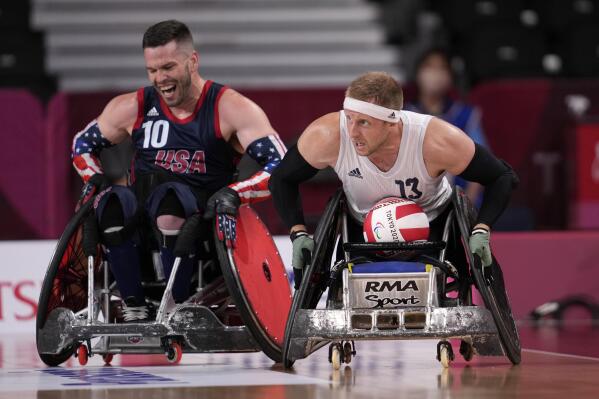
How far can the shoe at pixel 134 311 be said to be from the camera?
7430 millimetres

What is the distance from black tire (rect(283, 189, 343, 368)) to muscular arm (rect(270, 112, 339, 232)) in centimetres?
16

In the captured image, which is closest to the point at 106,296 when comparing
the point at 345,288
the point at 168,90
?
the point at 168,90

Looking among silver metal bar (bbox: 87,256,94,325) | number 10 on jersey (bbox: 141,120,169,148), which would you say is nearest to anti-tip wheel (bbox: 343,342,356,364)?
silver metal bar (bbox: 87,256,94,325)

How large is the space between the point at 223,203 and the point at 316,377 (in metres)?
1.17

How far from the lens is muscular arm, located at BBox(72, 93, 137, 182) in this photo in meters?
7.76

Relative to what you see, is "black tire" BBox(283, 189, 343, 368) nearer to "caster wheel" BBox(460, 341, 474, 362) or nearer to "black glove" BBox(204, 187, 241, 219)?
"black glove" BBox(204, 187, 241, 219)

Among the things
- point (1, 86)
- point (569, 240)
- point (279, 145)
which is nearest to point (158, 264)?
point (279, 145)

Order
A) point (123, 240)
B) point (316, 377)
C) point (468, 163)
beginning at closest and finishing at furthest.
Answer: point (316, 377)
point (468, 163)
point (123, 240)

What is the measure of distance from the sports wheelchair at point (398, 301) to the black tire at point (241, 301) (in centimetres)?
35

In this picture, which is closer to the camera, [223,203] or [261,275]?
[223,203]

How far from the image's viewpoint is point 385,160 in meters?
6.91

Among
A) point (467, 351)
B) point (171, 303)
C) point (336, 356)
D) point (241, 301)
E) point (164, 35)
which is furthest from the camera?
point (164, 35)

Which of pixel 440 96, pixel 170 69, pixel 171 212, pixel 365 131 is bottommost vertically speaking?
pixel 171 212

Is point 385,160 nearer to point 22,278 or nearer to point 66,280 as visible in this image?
point 66,280
